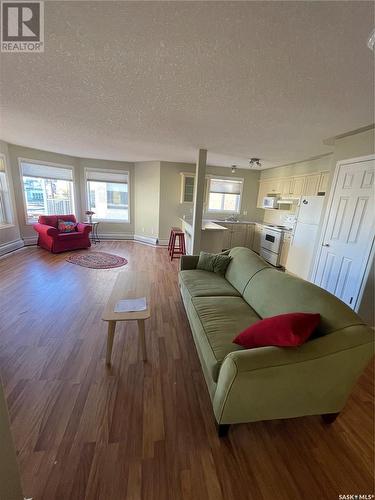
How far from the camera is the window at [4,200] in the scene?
457 centimetres

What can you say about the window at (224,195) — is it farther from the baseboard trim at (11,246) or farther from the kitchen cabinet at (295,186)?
the baseboard trim at (11,246)

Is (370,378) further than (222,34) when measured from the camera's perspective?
Yes

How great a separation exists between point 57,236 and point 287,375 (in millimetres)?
5293

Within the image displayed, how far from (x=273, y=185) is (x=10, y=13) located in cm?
562

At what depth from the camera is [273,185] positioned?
18.7 feet

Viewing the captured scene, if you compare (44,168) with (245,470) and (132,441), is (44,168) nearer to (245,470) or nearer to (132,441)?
(132,441)

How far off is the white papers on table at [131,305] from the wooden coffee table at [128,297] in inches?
A: 1.4

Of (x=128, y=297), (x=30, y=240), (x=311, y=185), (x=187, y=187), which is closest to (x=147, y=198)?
(x=187, y=187)

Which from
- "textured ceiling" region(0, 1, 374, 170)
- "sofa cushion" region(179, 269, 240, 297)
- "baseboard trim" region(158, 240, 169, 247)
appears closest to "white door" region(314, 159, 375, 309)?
"textured ceiling" region(0, 1, 374, 170)

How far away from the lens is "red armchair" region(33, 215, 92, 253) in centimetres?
488

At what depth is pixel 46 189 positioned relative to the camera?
5.63m

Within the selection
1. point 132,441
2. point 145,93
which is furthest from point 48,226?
point 132,441

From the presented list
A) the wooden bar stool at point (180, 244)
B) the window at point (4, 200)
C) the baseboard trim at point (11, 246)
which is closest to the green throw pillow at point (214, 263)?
the wooden bar stool at point (180, 244)

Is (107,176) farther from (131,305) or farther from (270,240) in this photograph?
(131,305)
